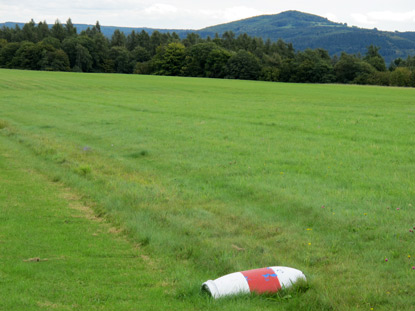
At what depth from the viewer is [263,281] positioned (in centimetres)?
692

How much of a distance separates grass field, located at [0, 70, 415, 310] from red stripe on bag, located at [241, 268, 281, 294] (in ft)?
0.70

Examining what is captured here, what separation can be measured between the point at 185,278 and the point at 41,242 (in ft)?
10.6

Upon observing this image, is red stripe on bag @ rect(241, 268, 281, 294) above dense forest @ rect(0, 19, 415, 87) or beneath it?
beneath

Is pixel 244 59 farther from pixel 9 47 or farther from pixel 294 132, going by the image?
pixel 294 132

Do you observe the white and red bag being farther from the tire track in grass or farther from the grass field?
the tire track in grass

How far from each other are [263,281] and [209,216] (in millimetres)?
3831

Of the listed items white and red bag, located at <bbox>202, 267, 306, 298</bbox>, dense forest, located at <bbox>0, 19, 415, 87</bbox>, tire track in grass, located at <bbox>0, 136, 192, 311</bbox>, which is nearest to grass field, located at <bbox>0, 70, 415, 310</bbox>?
tire track in grass, located at <bbox>0, 136, 192, 311</bbox>

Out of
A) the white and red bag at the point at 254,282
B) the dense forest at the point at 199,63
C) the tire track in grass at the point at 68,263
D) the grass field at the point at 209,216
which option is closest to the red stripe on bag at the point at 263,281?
the white and red bag at the point at 254,282

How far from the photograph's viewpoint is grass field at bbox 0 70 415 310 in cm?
688

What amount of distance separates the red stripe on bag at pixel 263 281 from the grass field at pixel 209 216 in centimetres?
21

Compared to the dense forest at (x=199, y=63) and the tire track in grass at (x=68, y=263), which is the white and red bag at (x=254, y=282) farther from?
the dense forest at (x=199, y=63)

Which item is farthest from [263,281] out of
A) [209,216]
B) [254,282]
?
[209,216]

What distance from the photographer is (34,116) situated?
3183 cm

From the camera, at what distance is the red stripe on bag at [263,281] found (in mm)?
6855
